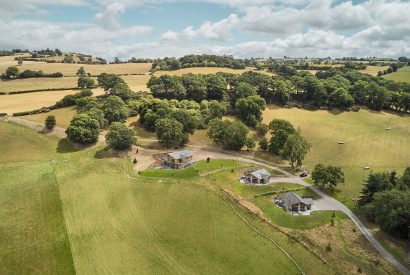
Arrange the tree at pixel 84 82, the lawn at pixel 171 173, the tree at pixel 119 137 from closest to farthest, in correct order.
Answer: the lawn at pixel 171 173, the tree at pixel 119 137, the tree at pixel 84 82

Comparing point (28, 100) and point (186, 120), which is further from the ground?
point (28, 100)

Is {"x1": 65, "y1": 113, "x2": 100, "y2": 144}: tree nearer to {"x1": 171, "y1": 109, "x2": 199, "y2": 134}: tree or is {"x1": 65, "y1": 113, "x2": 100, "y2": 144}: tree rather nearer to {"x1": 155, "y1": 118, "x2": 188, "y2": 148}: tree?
{"x1": 155, "y1": 118, "x2": 188, "y2": 148}: tree

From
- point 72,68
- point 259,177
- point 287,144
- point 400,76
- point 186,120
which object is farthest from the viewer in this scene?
point 400,76

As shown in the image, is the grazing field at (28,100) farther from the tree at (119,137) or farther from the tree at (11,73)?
the tree at (119,137)

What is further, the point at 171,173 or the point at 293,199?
the point at 171,173

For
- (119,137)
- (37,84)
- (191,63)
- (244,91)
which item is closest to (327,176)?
(119,137)

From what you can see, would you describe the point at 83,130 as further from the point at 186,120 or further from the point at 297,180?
the point at 297,180

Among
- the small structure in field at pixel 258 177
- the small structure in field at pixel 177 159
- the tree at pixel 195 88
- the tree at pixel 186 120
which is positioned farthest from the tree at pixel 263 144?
the tree at pixel 195 88

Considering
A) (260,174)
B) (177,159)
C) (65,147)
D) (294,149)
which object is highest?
(294,149)
